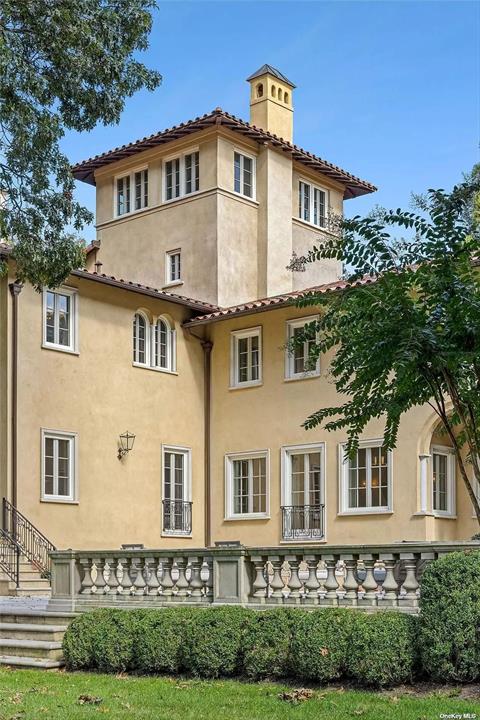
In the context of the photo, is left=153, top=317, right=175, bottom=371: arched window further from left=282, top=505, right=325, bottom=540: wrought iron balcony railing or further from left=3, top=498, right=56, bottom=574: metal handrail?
left=3, top=498, right=56, bottom=574: metal handrail

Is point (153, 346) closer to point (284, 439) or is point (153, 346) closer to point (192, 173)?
point (284, 439)

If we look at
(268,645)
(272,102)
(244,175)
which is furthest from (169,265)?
(268,645)

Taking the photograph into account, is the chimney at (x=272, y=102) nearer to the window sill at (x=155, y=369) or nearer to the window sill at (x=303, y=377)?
the window sill at (x=155, y=369)

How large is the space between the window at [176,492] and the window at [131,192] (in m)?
8.47

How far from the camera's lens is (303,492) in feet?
80.3

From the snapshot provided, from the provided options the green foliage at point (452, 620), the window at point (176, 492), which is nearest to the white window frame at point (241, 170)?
the window at point (176, 492)

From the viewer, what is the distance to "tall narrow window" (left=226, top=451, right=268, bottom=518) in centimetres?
2523

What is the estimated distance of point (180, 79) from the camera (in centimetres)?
1488

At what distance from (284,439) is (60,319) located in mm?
6185

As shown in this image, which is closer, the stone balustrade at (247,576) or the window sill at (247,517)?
the stone balustrade at (247,576)

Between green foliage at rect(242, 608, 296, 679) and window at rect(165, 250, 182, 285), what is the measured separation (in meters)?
18.2

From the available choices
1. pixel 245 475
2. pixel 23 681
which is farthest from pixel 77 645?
pixel 245 475

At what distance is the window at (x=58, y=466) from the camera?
22.2 m

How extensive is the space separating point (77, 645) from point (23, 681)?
1.17 meters
